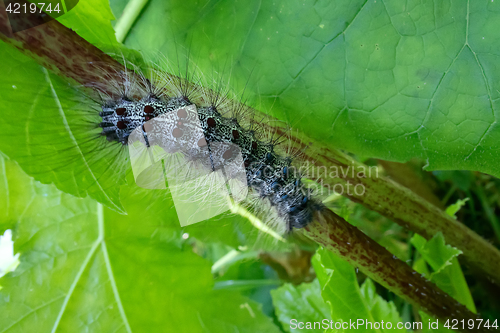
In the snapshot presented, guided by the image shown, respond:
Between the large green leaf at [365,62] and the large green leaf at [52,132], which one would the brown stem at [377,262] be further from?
the large green leaf at [52,132]

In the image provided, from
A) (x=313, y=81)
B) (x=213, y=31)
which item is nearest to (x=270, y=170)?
(x=313, y=81)

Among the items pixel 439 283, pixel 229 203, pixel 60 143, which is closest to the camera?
pixel 60 143

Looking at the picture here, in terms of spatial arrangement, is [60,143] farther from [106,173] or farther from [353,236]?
[353,236]

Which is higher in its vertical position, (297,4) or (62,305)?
(297,4)

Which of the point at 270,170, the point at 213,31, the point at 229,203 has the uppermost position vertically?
the point at 213,31

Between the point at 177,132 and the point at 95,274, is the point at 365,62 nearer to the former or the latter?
the point at 177,132

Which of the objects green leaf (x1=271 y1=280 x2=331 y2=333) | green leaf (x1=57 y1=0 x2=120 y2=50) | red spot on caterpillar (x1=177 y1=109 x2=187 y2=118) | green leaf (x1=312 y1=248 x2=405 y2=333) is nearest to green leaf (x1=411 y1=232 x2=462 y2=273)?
green leaf (x1=312 y1=248 x2=405 y2=333)

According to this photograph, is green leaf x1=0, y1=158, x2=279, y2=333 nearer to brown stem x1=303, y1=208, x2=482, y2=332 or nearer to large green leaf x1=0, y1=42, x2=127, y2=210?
large green leaf x1=0, y1=42, x2=127, y2=210
